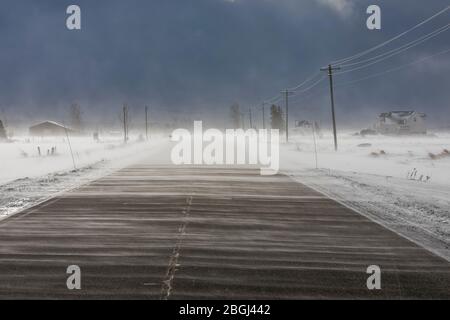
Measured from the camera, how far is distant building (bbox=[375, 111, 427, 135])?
116 m

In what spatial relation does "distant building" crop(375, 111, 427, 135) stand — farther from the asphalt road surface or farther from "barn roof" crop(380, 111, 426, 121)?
the asphalt road surface

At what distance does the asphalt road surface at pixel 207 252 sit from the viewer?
19.0 feet

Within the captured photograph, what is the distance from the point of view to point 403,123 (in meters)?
116

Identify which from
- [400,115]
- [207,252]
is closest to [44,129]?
[400,115]

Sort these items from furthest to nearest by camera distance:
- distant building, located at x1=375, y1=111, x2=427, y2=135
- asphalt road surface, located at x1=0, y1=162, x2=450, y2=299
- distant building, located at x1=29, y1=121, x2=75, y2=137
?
distant building, located at x1=29, y1=121, x2=75, y2=137, distant building, located at x1=375, y1=111, x2=427, y2=135, asphalt road surface, located at x1=0, y1=162, x2=450, y2=299

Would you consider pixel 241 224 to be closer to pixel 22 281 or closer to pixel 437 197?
pixel 22 281

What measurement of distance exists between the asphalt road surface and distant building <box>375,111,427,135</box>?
110 meters

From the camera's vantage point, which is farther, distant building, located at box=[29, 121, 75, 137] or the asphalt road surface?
distant building, located at box=[29, 121, 75, 137]

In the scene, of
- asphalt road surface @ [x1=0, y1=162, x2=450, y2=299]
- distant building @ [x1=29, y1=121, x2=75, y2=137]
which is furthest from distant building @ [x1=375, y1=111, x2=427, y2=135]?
asphalt road surface @ [x1=0, y1=162, x2=450, y2=299]

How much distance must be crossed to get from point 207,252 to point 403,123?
116 m

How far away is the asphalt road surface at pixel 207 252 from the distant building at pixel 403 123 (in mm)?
110000

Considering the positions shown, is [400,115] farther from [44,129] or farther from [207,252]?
[207,252]
